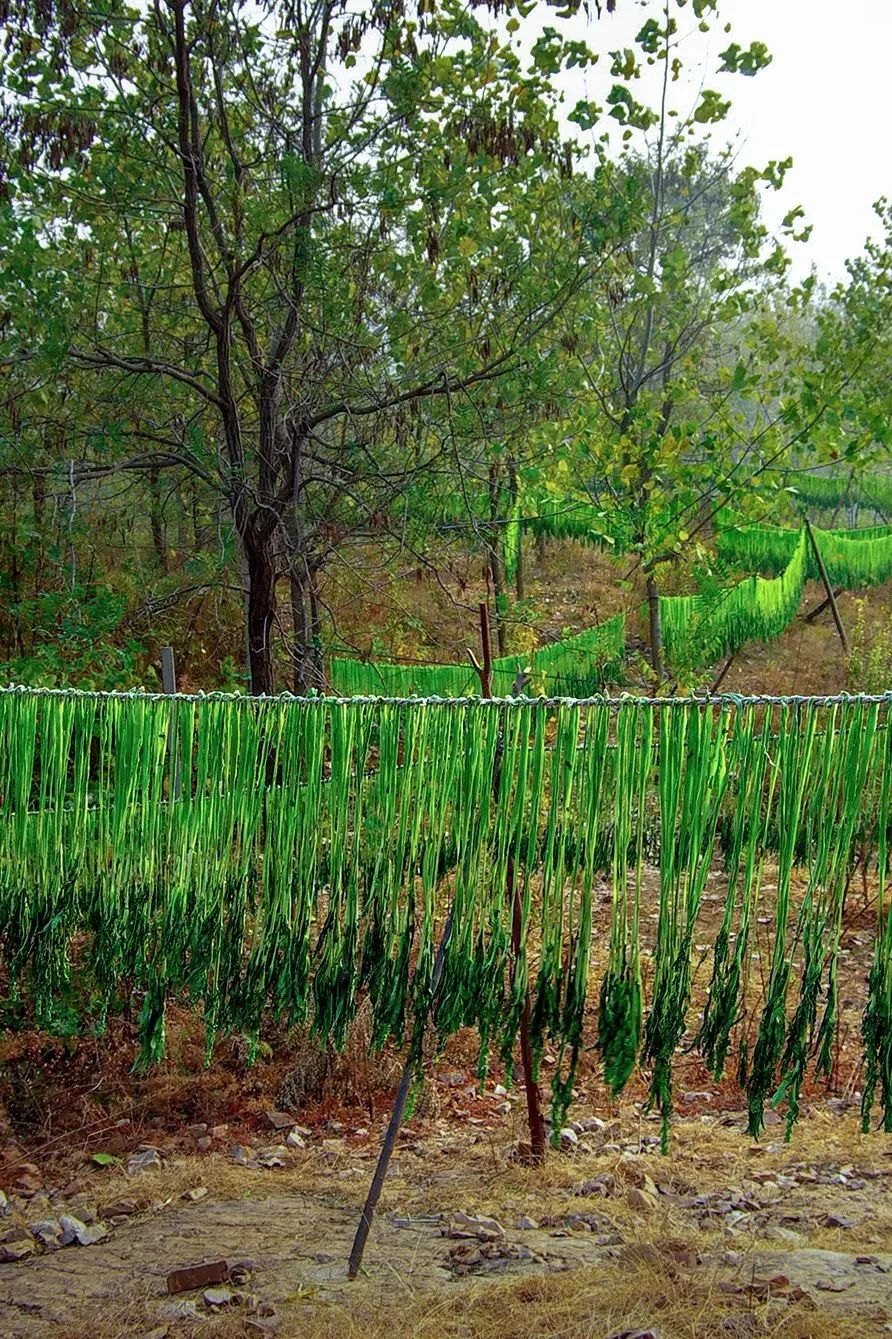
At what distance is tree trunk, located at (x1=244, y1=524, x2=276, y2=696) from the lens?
627 centimetres

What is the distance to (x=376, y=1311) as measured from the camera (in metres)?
3.30

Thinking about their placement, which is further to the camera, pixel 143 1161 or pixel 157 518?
pixel 157 518

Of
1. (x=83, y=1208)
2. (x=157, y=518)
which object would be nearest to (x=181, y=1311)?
(x=83, y=1208)

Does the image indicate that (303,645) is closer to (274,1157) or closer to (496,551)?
(496,551)

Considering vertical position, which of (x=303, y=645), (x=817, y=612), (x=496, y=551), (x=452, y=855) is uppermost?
(x=496, y=551)

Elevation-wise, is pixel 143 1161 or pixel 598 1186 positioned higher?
pixel 598 1186

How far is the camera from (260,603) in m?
6.31

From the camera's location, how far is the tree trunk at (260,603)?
6266 mm

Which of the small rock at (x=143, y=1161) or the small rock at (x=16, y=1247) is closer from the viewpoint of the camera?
the small rock at (x=16, y=1247)

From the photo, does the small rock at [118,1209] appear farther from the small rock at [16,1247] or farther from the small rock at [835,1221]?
the small rock at [835,1221]

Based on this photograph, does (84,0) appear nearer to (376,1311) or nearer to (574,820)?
(574,820)

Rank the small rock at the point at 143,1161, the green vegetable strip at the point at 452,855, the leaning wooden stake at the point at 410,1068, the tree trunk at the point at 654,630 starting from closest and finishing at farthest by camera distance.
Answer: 1. the green vegetable strip at the point at 452,855
2. the leaning wooden stake at the point at 410,1068
3. the small rock at the point at 143,1161
4. the tree trunk at the point at 654,630

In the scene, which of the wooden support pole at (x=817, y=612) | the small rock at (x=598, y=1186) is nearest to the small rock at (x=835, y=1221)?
the small rock at (x=598, y=1186)

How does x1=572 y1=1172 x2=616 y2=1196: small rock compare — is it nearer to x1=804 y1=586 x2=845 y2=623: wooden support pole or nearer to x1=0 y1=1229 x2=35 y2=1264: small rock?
x1=0 y1=1229 x2=35 y2=1264: small rock
